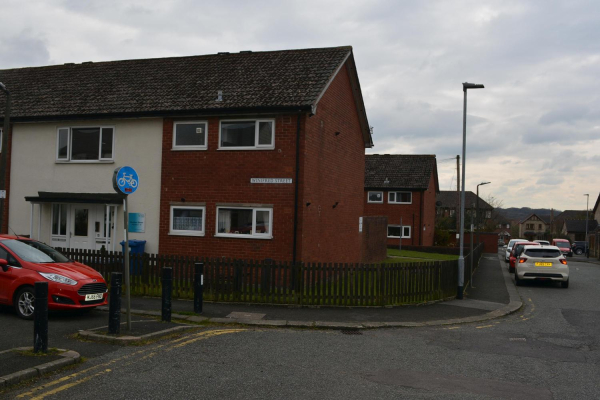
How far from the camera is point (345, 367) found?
24.3ft

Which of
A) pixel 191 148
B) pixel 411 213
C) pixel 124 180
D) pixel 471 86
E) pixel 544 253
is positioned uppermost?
pixel 471 86

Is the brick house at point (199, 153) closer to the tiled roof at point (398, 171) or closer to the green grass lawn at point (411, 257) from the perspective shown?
the green grass lawn at point (411, 257)

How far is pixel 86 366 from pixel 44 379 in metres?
0.66

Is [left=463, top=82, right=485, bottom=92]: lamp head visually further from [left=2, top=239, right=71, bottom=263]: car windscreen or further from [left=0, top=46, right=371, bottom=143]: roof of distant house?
[left=2, top=239, right=71, bottom=263]: car windscreen

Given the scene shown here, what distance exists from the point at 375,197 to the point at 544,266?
22680 mm

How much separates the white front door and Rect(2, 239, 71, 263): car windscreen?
284 inches

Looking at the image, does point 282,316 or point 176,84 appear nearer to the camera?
point 282,316

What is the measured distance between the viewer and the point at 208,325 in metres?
10.4

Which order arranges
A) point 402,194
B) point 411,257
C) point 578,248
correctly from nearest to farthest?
1. point 411,257
2. point 402,194
3. point 578,248

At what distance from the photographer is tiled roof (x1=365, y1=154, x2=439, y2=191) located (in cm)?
4175

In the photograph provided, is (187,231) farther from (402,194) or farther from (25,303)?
(402,194)

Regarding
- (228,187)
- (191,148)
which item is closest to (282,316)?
(228,187)

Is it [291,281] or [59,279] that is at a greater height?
[59,279]

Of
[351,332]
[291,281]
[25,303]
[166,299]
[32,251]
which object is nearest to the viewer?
[25,303]
